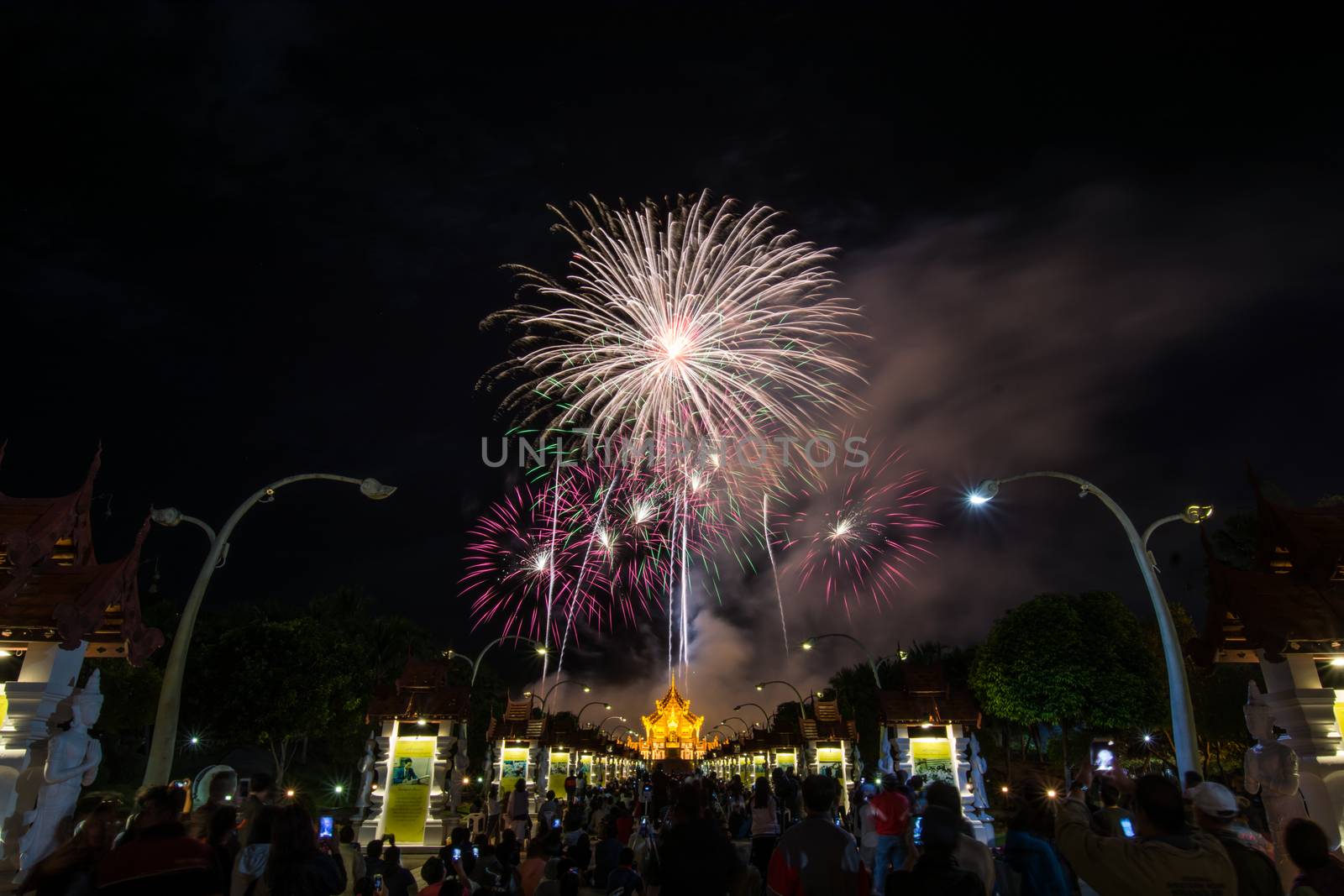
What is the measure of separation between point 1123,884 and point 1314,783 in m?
12.0

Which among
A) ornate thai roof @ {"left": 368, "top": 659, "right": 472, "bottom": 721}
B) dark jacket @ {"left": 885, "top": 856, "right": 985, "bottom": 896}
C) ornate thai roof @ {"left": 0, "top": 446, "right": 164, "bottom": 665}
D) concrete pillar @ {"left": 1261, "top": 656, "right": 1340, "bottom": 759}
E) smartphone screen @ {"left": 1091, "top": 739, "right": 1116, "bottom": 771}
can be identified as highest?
ornate thai roof @ {"left": 0, "top": 446, "right": 164, "bottom": 665}

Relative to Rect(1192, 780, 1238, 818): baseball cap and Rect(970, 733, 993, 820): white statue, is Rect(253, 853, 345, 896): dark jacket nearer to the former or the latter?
Rect(1192, 780, 1238, 818): baseball cap

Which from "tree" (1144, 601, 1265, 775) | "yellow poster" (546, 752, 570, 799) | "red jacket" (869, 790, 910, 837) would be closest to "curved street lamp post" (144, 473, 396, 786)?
"red jacket" (869, 790, 910, 837)

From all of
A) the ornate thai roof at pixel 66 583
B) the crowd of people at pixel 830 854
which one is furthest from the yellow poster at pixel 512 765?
the crowd of people at pixel 830 854

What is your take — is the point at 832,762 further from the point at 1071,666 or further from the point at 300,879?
the point at 300,879

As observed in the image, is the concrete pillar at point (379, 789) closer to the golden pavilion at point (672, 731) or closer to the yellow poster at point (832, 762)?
the yellow poster at point (832, 762)

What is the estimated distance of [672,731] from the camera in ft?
514

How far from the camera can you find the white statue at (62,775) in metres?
11.8

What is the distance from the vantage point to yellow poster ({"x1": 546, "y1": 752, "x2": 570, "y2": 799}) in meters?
46.8

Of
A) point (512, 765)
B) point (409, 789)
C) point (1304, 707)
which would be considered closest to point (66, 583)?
point (409, 789)

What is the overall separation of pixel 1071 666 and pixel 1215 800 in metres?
46.6

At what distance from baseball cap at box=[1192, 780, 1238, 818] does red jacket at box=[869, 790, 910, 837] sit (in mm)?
4118

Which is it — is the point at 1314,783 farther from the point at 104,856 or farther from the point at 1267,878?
the point at 104,856

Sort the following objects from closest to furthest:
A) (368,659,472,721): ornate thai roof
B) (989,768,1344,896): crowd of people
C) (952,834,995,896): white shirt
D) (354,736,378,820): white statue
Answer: (989,768,1344,896): crowd of people → (952,834,995,896): white shirt → (354,736,378,820): white statue → (368,659,472,721): ornate thai roof
